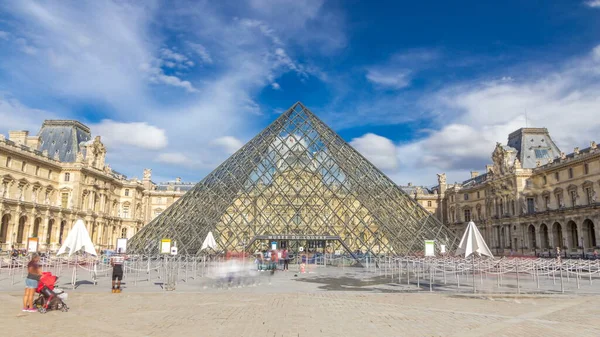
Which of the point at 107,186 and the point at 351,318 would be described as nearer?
the point at 351,318

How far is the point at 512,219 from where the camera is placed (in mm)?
48375

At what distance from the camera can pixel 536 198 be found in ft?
152

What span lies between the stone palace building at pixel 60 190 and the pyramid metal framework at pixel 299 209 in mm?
18327

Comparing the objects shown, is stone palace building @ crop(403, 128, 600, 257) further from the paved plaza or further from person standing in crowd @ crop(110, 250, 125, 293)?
person standing in crowd @ crop(110, 250, 125, 293)

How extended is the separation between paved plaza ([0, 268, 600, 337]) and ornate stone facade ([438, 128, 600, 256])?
31197mm

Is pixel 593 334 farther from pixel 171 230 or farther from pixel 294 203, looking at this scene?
pixel 171 230

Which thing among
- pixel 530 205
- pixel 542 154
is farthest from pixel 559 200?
pixel 542 154

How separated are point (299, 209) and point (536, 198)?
108 ft

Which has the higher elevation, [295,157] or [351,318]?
[295,157]

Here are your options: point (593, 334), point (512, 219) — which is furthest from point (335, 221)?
point (512, 219)

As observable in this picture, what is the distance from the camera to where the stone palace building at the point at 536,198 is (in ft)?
125

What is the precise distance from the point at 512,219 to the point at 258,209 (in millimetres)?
34773

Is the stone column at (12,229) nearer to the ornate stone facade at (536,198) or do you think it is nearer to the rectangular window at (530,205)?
the ornate stone facade at (536,198)

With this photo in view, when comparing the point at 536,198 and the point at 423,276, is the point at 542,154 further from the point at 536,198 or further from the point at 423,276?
the point at 423,276
